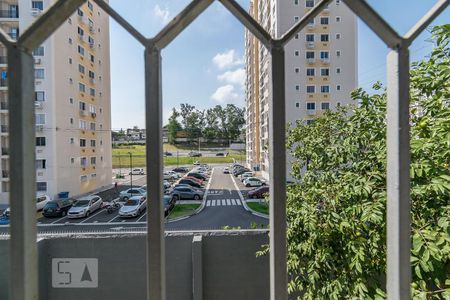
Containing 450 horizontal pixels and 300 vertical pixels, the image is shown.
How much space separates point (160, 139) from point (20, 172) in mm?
398

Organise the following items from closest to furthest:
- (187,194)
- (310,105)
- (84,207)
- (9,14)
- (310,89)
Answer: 1. (84,207)
2. (9,14)
3. (187,194)
4. (310,105)
5. (310,89)

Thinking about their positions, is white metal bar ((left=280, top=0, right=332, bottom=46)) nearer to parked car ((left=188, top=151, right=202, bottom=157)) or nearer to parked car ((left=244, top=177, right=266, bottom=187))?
parked car ((left=244, top=177, right=266, bottom=187))

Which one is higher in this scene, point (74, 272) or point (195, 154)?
point (195, 154)

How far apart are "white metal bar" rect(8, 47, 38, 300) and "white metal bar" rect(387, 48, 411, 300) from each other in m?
1.08

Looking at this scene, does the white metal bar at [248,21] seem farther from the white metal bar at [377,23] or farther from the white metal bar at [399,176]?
the white metal bar at [399,176]

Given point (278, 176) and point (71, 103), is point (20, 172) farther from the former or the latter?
point (71, 103)

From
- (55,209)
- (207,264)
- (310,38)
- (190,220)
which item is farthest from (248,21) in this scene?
(310,38)

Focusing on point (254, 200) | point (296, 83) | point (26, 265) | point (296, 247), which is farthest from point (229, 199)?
point (26, 265)

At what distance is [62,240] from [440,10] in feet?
15.0

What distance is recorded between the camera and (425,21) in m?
0.77

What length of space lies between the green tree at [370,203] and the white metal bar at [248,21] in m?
1.41

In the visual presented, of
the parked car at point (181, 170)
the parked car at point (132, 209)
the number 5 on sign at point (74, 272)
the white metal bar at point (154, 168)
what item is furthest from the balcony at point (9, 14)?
the white metal bar at point (154, 168)

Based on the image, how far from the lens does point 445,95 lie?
1866 mm

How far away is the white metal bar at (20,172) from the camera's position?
71cm
